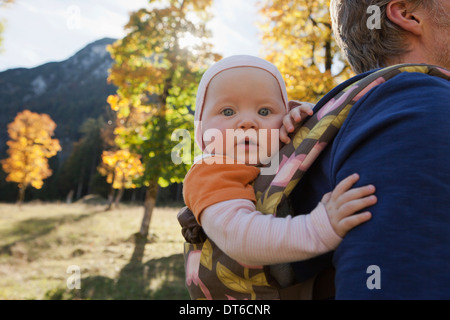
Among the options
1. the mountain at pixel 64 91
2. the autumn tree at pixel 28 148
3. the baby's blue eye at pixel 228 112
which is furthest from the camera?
the mountain at pixel 64 91

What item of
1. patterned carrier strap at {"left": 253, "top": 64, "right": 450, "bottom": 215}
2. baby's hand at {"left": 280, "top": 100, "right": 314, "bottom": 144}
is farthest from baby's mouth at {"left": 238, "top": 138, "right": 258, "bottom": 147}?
patterned carrier strap at {"left": 253, "top": 64, "right": 450, "bottom": 215}

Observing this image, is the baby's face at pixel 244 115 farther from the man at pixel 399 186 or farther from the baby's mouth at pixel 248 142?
the man at pixel 399 186

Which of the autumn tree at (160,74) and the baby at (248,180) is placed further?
the autumn tree at (160,74)

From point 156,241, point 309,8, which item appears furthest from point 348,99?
point 156,241

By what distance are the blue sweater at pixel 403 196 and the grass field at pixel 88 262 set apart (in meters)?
3.98

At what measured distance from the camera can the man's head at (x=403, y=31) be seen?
1459mm

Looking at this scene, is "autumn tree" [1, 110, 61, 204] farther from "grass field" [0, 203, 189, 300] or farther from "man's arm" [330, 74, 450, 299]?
"man's arm" [330, 74, 450, 299]

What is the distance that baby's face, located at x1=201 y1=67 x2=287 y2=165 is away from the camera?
4.47ft

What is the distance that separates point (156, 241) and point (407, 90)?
1384 cm

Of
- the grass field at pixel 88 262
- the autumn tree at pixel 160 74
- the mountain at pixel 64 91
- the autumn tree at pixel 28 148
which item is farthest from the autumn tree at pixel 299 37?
the mountain at pixel 64 91

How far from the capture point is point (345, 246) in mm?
847

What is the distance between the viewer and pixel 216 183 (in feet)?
3.80

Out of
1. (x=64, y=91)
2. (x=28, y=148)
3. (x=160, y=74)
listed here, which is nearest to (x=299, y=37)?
(x=160, y=74)

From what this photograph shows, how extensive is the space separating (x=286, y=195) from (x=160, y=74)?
35.8 feet
